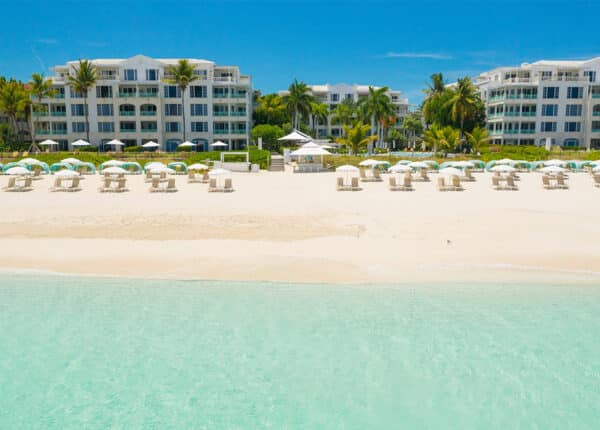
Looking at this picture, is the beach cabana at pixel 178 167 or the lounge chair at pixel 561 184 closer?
the lounge chair at pixel 561 184

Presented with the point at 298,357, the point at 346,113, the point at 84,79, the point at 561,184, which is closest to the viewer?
the point at 298,357

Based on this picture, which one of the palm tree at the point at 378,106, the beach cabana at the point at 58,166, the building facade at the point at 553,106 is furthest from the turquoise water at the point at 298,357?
the palm tree at the point at 378,106

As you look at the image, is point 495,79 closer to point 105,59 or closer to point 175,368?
point 105,59

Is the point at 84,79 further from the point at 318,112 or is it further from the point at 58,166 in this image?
the point at 318,112

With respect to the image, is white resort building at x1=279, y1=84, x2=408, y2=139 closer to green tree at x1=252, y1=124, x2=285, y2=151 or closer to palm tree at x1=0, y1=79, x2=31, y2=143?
green tree at x1=252, y1=124, x2=285, y2=151

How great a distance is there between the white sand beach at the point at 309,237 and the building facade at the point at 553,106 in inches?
1946

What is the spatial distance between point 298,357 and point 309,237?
7782 mm

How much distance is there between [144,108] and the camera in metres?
66.2

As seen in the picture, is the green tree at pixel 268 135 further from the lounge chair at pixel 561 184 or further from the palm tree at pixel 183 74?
the lounge chair at pixel 561 184

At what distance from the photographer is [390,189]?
2833 cm

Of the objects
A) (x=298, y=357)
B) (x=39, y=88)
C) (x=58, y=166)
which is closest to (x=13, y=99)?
(x=39, y=88)

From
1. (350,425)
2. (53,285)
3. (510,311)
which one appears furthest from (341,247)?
(350,425)

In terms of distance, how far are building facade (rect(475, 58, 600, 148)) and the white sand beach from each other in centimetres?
4944

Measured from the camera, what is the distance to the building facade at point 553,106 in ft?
226
